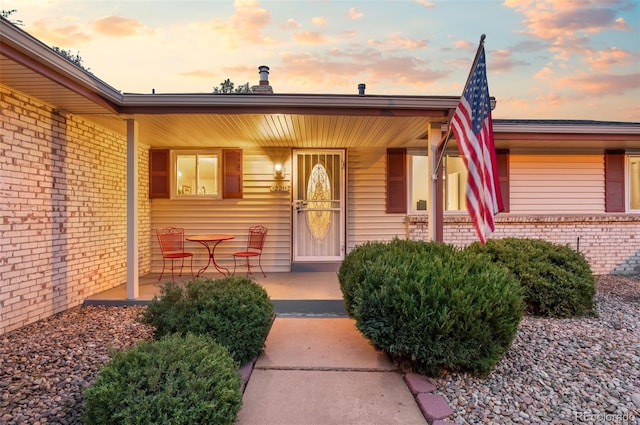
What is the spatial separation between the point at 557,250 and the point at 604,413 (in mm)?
2605

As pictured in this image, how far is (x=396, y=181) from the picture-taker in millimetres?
6367

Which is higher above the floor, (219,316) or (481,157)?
(481,157)

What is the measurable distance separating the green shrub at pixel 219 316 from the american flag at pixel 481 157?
2163 millimetres

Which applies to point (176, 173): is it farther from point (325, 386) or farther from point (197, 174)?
point (325, 386)

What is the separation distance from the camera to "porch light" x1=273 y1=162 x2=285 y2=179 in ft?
20.7

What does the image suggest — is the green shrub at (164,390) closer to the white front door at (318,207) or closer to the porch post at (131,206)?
the porch post at (131,206)

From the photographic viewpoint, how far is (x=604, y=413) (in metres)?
2.10

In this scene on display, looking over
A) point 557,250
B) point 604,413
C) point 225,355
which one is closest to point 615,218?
point 557,250

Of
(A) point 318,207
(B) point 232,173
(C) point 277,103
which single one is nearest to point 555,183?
(A) point 318,207

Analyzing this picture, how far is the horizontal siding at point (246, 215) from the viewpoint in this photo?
20.9 feet

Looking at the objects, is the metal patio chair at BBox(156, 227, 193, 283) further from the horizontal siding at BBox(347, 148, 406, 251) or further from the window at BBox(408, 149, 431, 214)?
the window at BBox(408, 149, 431, 214)

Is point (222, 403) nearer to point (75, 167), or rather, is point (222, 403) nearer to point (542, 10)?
point (75, 167)

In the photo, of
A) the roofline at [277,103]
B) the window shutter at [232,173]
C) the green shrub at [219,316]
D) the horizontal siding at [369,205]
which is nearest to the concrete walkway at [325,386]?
the green shrub at [219,316]

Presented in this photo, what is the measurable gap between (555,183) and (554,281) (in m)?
3.54
